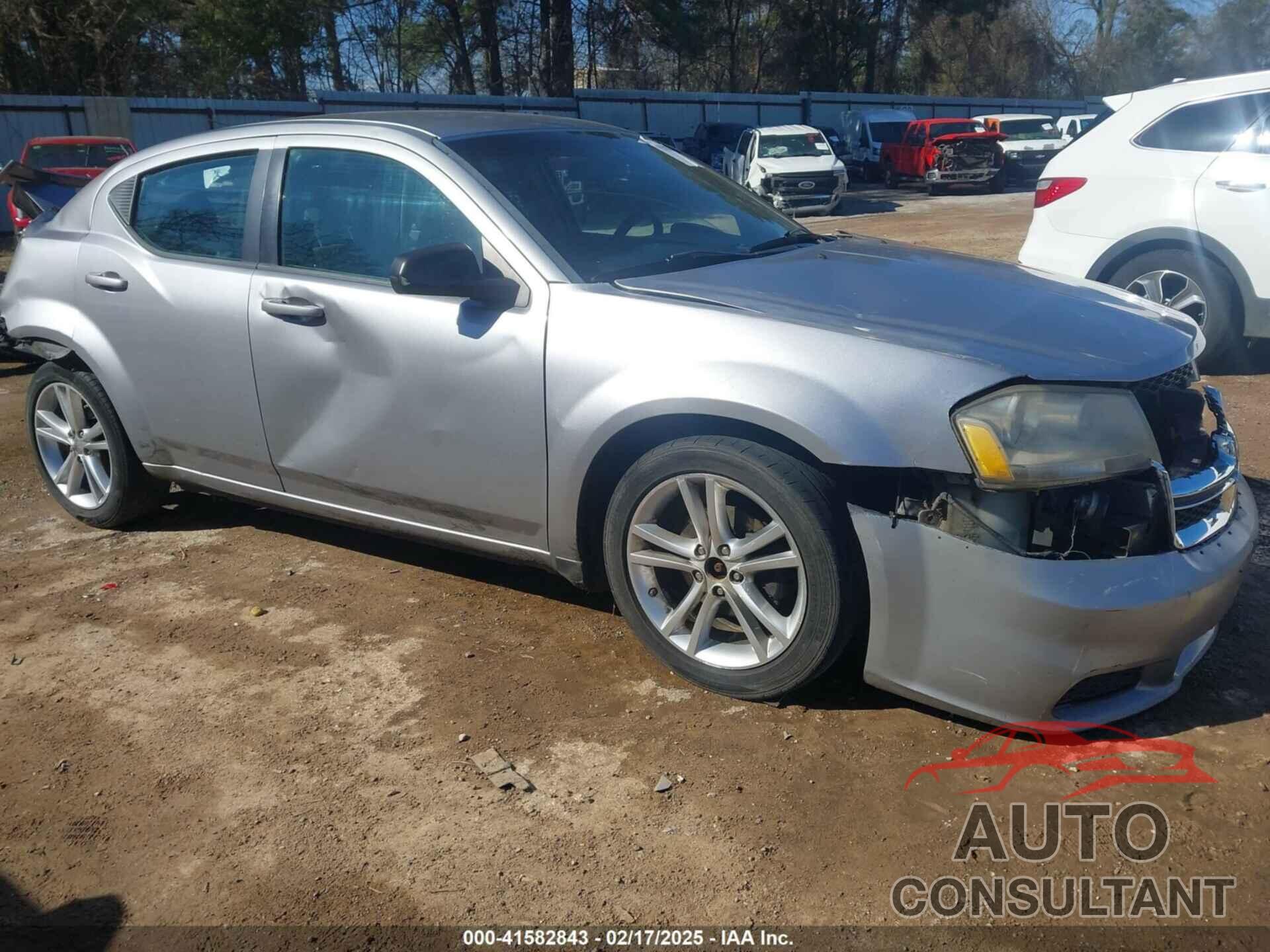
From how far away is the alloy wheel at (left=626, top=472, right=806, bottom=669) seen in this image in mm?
3092

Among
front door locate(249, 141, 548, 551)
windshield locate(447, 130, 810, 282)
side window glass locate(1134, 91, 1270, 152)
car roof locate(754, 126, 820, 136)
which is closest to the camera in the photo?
front door locate(249, 141, 548, 551)

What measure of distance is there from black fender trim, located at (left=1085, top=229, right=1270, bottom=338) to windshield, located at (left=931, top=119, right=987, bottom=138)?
22684mm

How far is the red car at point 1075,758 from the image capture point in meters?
2.82

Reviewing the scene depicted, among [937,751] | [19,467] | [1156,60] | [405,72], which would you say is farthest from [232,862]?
[1156,60]

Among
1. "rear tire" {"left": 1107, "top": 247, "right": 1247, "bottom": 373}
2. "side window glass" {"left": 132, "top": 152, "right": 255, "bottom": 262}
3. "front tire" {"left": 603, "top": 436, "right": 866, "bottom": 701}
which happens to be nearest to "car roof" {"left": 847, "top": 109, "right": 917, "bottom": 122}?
"rear tire" {"left": 1107, "top": 247, "right": 1247, "bottom": 373}

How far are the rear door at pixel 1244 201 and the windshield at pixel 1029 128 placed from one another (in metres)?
24.4

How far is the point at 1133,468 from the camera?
9.24 ft

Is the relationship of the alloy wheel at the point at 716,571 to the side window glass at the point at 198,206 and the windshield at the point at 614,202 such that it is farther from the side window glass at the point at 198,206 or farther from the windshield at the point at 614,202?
the side window glass at the point at 198,206

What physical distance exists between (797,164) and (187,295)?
65.1 feet

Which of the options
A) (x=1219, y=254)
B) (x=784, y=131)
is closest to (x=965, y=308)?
(x=1219, y=254)

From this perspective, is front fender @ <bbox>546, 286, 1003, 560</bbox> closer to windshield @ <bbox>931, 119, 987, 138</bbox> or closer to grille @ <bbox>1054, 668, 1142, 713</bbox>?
grille @ <bbox>1054, 668, 1142, 713</bbox>

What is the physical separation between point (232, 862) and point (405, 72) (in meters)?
38.6

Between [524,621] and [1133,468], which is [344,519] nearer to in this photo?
[524,621]

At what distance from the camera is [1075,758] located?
2926 millimetres
